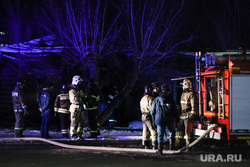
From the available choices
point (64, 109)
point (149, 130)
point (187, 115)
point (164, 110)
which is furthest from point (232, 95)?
point (64, 109)

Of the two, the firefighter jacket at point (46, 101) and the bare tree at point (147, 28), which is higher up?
the bare tree at point (147, 28)

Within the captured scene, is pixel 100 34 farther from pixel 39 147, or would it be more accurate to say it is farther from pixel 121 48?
pixel 39 147

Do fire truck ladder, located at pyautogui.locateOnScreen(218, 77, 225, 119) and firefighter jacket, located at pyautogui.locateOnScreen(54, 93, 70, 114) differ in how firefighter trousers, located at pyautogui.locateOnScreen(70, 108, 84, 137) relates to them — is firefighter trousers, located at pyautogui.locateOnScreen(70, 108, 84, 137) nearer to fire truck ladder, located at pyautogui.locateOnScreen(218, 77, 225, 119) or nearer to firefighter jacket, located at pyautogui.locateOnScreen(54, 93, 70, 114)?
firefighter jacket, located at pyautogui.locateOnScreen(54, 93, 70, 114)

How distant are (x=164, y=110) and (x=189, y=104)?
1.25m

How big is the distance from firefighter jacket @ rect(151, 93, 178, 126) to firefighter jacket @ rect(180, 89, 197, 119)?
91 cm

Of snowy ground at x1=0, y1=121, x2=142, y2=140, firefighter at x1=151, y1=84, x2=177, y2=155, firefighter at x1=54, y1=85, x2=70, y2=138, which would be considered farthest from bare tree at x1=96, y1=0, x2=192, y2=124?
firefighter at x1=151, y1=84, x2=177, y2=155

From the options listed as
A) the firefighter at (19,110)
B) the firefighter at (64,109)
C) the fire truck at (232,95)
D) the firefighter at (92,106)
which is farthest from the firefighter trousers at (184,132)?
the firefighter at (19,110)

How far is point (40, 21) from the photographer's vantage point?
16.9 meters

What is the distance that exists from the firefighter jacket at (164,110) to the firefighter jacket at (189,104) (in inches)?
35.9

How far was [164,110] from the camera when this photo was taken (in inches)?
364

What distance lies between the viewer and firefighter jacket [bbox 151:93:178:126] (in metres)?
9.18

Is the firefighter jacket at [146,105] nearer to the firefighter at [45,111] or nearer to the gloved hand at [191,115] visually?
the gloved hand at [191,115]

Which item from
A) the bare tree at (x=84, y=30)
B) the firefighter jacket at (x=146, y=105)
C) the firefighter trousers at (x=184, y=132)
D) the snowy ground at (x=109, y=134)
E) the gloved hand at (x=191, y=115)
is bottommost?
the snowy ground at (x=109, y=134)

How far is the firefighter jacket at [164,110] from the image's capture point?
9.18 m
